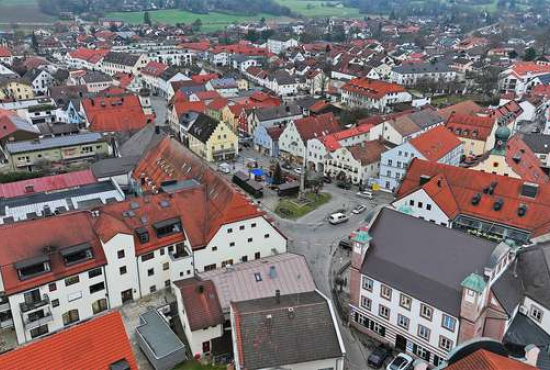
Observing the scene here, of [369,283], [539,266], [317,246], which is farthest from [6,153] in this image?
[539,266]

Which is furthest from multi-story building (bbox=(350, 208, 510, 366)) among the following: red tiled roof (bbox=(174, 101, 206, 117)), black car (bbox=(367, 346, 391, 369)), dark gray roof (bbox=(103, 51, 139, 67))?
dark gray roof (bbox=(103, 51, 139, 67))

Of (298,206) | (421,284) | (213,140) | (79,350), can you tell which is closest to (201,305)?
(79,350)

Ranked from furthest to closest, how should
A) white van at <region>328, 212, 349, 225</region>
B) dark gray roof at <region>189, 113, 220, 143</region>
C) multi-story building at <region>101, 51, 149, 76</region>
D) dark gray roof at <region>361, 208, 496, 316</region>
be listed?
multi-story building at <region>101, 51, 149, 76</region> → dark gray roof at <region>189, 113, 220, 143</region> → white van at <region>328, 212, 349, 225</region> → dark gray roof at <region>361, 208, 496, 316</region>

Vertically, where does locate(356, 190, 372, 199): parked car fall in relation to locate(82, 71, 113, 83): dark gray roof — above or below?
below

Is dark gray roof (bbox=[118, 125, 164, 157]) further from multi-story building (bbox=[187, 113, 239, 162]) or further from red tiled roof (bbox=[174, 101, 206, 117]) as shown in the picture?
red tiled roof (bbox=[174, 101, 206, 117])

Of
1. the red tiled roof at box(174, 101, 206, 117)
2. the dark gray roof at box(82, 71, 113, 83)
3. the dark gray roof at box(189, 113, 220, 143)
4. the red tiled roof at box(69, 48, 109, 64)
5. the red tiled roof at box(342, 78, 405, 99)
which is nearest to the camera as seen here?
the dark gray roof at box(189, 113, 220, 143)

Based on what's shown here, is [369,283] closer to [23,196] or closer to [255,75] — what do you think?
[23,196]
